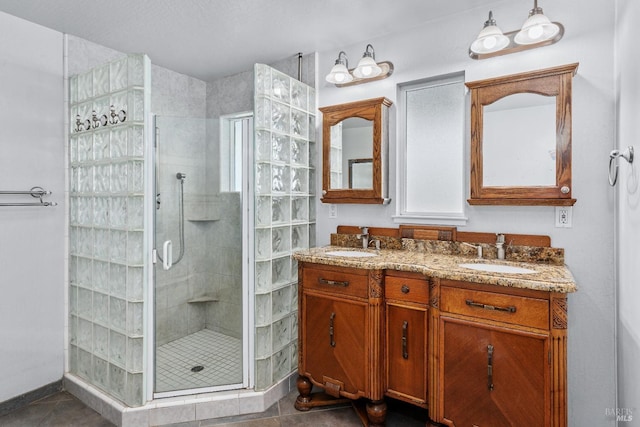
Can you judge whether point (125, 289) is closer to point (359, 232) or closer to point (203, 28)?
point (359, 232)

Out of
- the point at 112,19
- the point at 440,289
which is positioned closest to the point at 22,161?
the point at 112,19

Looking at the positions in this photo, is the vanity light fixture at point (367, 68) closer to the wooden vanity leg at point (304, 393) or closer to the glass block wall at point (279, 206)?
the glass block wall at point (279, 206)

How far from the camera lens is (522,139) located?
193 centimetres

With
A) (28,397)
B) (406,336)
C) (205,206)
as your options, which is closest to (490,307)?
(406,336)

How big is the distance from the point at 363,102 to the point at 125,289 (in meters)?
1.94

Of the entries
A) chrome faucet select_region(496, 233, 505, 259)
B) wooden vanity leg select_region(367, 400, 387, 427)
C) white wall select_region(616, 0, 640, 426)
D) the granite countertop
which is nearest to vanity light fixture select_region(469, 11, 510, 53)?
white wall select_region(616, 0, 640, 426)

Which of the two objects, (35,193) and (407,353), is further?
(35,193)

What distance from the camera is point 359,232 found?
99.1 inches

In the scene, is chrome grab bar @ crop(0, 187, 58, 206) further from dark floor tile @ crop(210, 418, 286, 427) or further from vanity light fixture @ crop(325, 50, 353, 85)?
vanity light fixture @ crop(325, 50, 353, 85)

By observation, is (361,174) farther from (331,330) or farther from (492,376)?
(492,376)

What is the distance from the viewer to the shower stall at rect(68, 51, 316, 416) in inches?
79.4

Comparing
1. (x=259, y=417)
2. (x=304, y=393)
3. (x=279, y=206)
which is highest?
(x=279, y=206)

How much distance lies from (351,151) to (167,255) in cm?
143

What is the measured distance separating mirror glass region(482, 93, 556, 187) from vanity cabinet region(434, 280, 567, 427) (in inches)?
29.4
